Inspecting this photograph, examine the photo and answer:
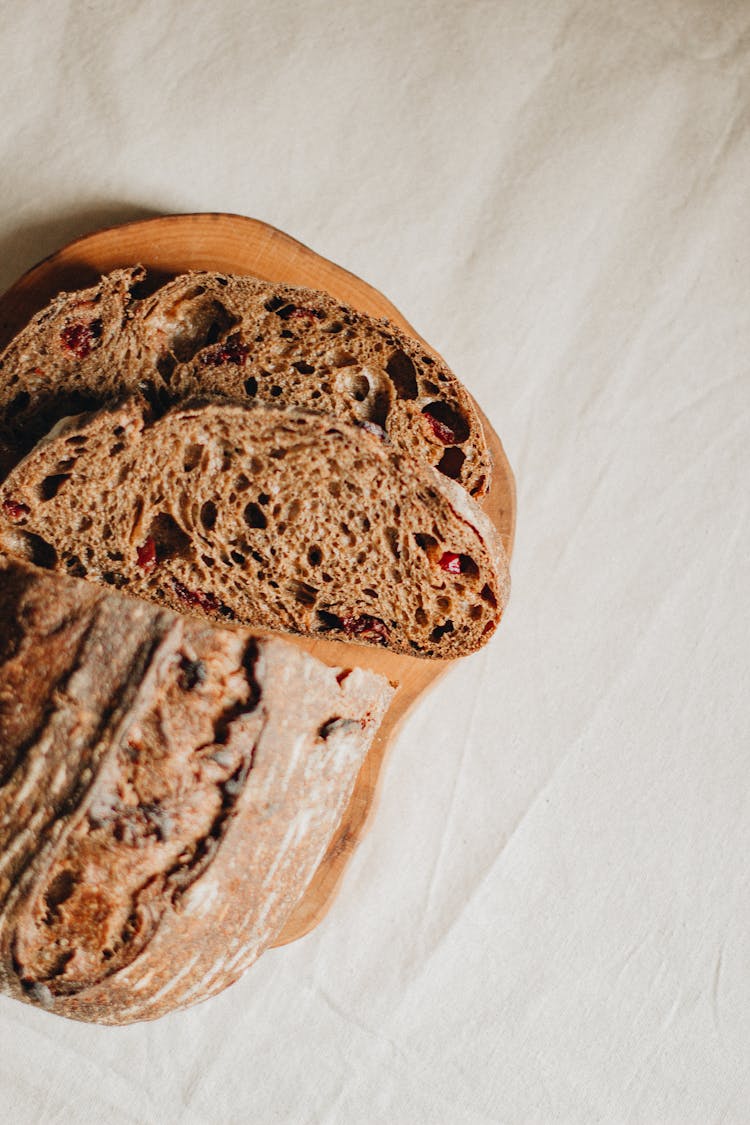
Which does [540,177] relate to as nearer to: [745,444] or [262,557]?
[745,444]

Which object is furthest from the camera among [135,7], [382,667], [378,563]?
[135,7]

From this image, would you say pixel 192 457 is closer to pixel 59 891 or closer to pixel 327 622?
pixel 327 622

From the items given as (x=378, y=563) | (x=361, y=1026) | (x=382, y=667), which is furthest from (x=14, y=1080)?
(x=378, y=563)

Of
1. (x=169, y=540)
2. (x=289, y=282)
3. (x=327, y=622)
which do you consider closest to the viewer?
(x=169, y=540)

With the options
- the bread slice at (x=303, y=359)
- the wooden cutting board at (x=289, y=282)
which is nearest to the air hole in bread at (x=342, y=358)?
the bread slice at (x=303, y=359)

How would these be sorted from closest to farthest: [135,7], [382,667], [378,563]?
[378,563]
[382,667]
[135,7]

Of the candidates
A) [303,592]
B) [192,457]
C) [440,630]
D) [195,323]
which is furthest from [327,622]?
[195,323]

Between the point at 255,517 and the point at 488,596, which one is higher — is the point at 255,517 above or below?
below
